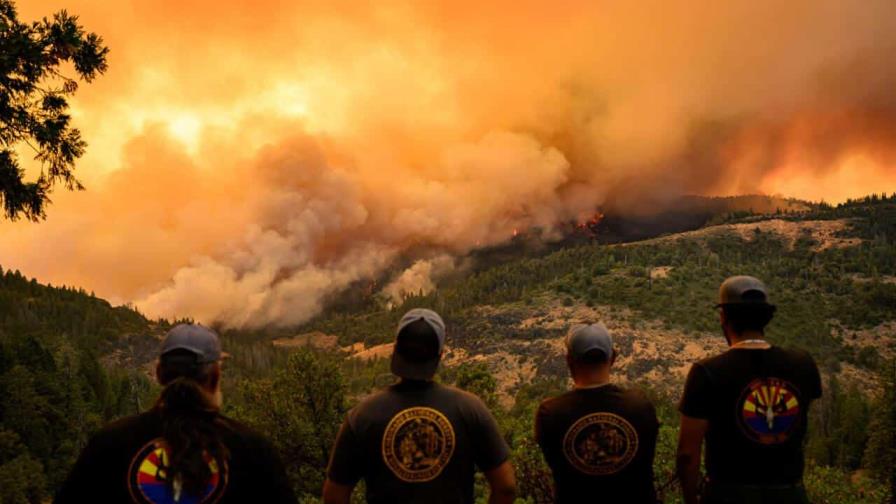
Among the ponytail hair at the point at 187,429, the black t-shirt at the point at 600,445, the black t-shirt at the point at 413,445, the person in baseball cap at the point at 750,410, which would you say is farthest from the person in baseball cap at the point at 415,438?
the person in baseball cap at the point at 750,410

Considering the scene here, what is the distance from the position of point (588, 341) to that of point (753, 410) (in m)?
1.62

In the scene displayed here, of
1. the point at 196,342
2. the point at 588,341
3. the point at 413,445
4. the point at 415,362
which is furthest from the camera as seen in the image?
the point at 588,341

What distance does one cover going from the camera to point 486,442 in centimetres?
473

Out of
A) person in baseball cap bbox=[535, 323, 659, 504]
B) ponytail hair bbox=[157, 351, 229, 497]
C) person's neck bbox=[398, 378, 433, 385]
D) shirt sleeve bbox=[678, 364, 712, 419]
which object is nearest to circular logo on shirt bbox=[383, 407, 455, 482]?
person's neck bbox=[398, 378, 433, 385]

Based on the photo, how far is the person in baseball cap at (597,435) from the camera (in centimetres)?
525

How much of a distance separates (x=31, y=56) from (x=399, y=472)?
1024 cm

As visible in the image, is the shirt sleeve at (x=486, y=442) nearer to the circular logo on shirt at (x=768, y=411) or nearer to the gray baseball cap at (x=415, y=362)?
the gray baseball cap at (x=415, y=362)

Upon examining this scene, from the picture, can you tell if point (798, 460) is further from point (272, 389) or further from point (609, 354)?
point (272, 389)

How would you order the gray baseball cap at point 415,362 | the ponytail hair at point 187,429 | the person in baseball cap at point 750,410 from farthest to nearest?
the person in baseball cap at point 750,410 → the gray baseball cap at point 415,362 → the ponytail hair at point 187,429

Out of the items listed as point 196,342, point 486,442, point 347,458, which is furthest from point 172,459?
point 486,442

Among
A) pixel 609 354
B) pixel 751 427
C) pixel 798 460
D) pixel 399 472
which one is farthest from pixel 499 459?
pixel 798 460

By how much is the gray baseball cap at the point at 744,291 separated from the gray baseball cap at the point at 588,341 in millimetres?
1171

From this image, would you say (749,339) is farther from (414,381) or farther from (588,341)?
(414,381)

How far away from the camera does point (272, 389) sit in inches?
1506
